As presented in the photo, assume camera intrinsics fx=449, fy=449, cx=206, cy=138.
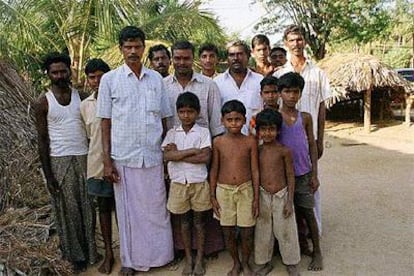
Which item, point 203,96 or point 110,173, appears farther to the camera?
point 203,96

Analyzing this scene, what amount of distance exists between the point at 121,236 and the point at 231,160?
3.32 feet

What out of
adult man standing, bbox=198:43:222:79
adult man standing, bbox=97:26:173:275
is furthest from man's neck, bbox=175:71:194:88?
adult man standing, bbox=198:43:222:79

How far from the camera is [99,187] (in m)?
3.33

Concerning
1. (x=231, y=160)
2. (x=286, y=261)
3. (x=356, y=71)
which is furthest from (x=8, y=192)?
(x=356, y=71)

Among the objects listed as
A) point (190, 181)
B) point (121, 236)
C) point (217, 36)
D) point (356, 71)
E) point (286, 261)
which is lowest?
point (286, 261)

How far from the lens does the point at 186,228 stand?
11.1 feet

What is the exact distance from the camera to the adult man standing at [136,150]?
10.2 ft

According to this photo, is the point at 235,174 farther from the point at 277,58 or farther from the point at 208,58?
the point at 277,58

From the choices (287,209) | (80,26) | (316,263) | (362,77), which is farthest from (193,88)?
(362,77)

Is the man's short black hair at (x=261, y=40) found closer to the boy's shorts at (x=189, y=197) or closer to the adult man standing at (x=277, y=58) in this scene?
the adult man standing at (x=277, y=58)

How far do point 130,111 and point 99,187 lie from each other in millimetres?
653

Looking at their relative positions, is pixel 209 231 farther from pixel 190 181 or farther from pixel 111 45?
pixel 111 45

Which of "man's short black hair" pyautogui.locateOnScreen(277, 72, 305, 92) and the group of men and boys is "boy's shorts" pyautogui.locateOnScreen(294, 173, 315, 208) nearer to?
the group of men and boys

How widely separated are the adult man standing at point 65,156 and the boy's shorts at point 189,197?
68 cm
